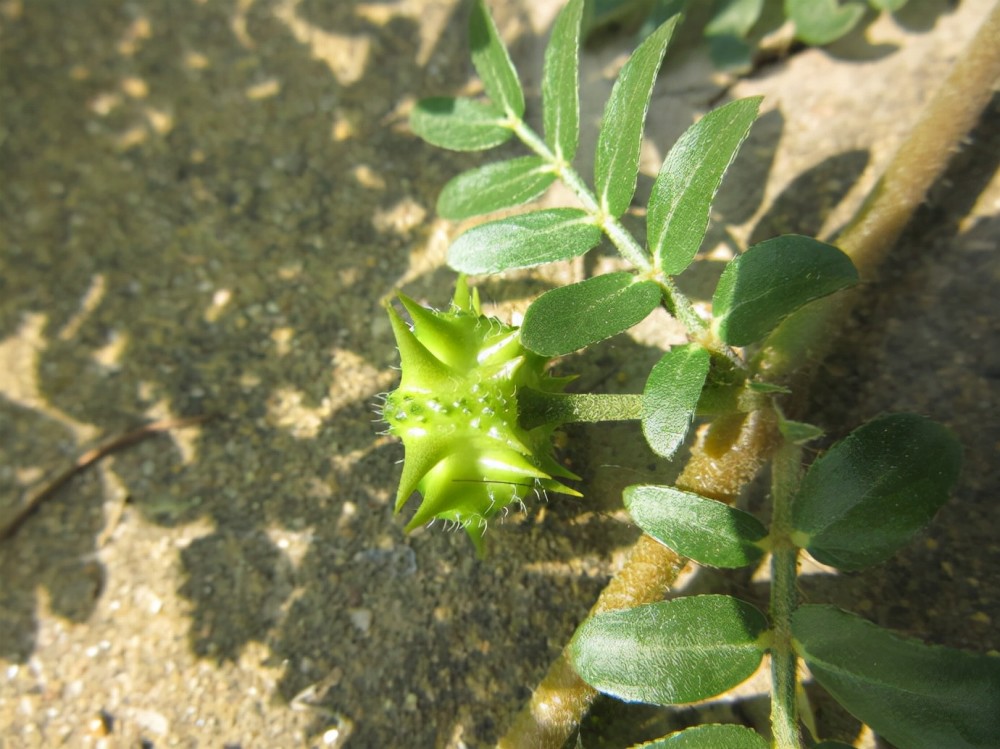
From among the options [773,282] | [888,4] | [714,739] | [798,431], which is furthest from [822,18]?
[714,739]

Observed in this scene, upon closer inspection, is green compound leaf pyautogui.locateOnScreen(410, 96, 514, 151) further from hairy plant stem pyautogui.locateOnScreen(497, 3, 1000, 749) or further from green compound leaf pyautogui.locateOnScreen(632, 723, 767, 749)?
green compound leaf pyautogui.locateOnScreen(632, 723, 767, 749)

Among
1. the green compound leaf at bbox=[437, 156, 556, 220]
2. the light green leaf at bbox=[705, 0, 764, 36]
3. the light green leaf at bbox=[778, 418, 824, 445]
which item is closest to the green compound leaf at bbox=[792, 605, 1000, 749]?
the light green leaf at bbox=[778, 418, 824, 445]

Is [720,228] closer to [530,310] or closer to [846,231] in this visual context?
[846,231]

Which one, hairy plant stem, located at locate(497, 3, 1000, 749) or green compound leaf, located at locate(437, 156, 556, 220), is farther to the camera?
green compound leaf, located at locate(437, 156, 556, 220)

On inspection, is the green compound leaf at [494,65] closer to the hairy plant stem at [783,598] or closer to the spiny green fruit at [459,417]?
the spiny green fruit at [459,417]

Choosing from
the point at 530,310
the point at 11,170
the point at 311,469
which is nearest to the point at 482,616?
the point at 311,469

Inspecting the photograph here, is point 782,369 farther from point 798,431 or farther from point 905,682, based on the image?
point 905,682
